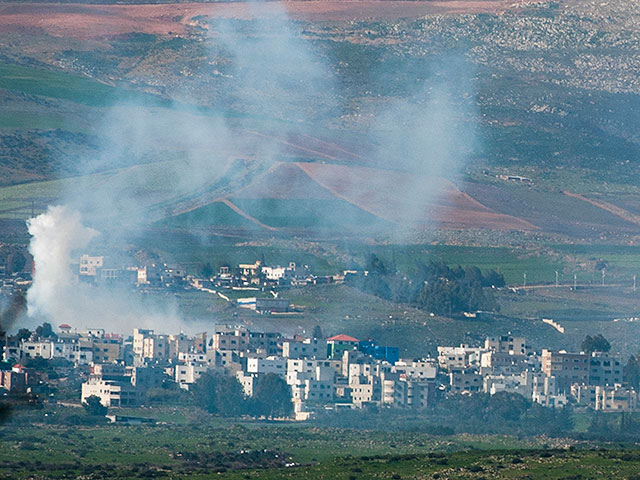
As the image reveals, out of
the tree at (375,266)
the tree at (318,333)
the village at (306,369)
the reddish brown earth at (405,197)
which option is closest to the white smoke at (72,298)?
the village at (306,369)

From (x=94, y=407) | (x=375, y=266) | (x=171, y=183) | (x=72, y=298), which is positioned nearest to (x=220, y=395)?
(x=94, y=407)

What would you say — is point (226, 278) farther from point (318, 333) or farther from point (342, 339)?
point (342, 339)

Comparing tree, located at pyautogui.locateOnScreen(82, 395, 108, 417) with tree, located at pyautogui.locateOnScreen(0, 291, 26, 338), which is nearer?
tree, located at pyautogui.locateOnScreen(82, 395, 108, 417)

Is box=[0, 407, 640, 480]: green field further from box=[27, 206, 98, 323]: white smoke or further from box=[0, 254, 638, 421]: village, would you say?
box=[27, 206, 98, 323]: white smoke

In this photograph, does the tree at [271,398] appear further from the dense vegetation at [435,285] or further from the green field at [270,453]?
the dense vegetation at [435,285]

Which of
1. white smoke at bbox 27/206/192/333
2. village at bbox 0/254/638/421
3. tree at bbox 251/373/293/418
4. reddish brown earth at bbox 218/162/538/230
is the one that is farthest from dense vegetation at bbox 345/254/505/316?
tree at bbox 251/373/293/418

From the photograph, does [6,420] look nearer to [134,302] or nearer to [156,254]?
[134,302]
